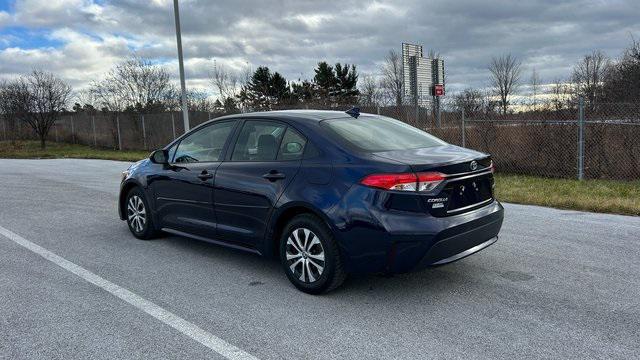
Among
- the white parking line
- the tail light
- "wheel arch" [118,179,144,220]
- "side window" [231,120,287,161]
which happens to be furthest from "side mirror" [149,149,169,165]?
the tail light

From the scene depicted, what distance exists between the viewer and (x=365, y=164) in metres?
4.08

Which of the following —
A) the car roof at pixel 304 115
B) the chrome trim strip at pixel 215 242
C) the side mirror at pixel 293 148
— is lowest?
the chrome trim strip at pixel 215 242

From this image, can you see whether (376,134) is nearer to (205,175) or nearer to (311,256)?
(311,256)

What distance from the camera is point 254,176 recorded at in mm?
4773

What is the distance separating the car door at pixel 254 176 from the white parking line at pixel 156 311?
42.6 inches

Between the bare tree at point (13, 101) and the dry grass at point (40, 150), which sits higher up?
the bare tree at point (13, 101)

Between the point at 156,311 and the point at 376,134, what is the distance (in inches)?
95.2

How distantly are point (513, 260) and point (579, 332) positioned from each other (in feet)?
5.49

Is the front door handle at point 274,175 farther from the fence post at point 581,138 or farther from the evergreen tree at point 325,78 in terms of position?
the evergreen tree at point 325,78

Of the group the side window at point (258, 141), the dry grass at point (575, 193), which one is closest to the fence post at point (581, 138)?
the dry grass at point (575, 193)

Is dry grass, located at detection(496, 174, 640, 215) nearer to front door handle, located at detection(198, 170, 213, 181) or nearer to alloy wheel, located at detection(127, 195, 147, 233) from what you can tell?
front door handle, located at detection(198, 170, 213, 181)

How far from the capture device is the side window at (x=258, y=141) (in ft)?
15.8

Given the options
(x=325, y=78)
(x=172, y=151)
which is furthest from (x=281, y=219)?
(x=325, y=78)

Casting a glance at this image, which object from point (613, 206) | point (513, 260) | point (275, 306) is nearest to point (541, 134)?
point (613, 206)
